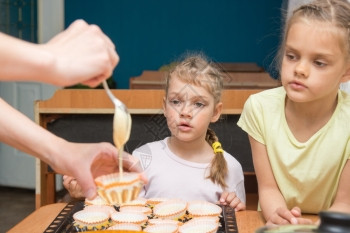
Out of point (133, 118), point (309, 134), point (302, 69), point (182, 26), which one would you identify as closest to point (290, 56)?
point (302, 69)

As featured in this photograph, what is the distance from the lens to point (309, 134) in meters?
1.65

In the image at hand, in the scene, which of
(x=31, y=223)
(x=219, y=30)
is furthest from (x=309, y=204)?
(x=219, y=30)

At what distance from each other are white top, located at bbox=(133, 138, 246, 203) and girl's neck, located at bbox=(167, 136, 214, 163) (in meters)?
0.02

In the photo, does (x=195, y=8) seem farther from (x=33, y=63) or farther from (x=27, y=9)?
(x=33, y=63)

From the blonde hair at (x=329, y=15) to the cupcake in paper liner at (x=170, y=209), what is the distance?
55 cm

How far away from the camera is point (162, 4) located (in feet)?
16.5

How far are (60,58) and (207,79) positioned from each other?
3.51 ft

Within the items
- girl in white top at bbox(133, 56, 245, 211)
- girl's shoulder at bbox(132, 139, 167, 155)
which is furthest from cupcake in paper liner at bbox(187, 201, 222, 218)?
girl's shoulder at bbox(132, 139, 167, 155)

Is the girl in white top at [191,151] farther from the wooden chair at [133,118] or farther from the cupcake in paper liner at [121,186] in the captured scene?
the cupcake in paper liner at [121,186]

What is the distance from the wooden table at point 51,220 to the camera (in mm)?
1330

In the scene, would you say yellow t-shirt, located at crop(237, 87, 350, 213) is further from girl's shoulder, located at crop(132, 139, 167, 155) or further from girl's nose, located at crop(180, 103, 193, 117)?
girl's shoulder, located at crop(132, 139, 167, 155)

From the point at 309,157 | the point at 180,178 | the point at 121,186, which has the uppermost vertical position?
the point at 121,186

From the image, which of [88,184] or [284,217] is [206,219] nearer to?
[284,217]

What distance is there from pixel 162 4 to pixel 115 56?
4195 millimetres
